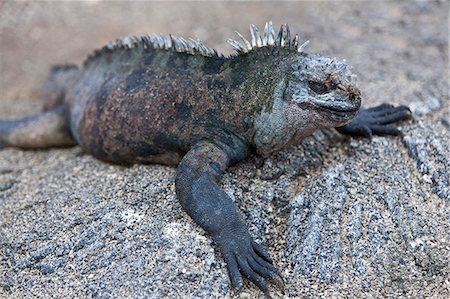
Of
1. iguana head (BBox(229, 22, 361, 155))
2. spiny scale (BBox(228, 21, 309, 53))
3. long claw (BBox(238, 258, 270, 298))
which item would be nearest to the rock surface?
long claw (BBox(238, 258, 270, 298))

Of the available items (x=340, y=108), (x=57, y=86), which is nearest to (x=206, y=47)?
(x=340, y=108)

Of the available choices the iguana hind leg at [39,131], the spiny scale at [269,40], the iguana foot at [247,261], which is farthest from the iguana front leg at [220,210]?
the iguana hind leg at [39,131]

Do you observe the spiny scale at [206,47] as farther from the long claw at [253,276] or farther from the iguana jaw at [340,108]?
the long claw at [253,276]

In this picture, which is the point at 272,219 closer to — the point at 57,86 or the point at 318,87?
the point at 318,87

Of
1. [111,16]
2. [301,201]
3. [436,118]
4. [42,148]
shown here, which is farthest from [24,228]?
[111,16]

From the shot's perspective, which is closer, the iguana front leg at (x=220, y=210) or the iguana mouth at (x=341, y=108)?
the iguana front leg at (x=220, y=210)

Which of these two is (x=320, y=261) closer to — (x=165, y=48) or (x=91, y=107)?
(x=165, y=48)

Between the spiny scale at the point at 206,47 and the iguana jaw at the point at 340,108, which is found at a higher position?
the spiny scale at the point at 206,47
